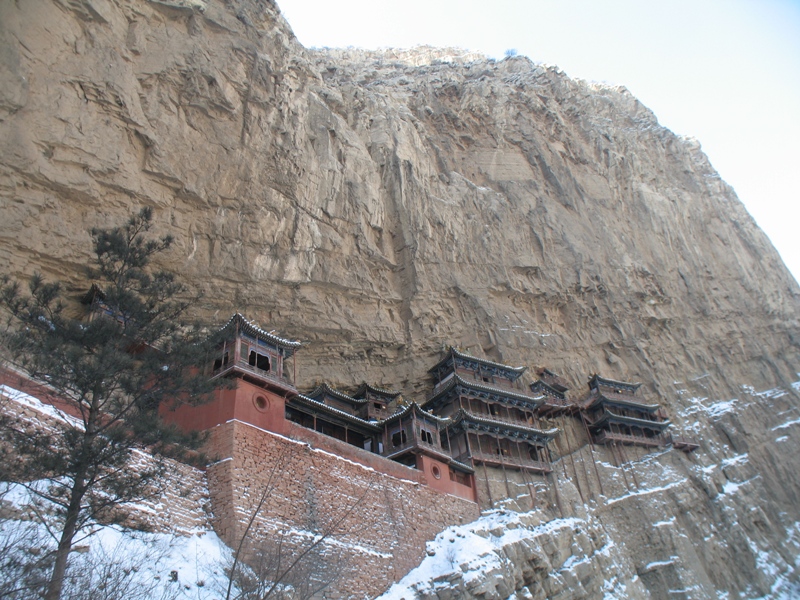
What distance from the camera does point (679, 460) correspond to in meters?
31.9

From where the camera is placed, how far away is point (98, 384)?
10000 mm

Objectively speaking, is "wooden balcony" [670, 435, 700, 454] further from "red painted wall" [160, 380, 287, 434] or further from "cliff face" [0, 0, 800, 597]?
"red painted wall" [160, 380, 287, 434]

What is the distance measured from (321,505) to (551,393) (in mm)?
18159

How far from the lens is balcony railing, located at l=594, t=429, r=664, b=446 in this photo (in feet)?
104

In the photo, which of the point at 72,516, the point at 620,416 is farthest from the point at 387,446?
the point at 72,516

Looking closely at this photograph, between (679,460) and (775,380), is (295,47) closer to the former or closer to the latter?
(679,460)

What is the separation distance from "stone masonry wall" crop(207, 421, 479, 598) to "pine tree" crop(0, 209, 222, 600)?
3990mm

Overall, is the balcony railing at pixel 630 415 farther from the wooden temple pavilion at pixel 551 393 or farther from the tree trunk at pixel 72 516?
the tree trunk at pixel 72 516

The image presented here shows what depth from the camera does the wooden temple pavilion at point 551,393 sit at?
30922mm

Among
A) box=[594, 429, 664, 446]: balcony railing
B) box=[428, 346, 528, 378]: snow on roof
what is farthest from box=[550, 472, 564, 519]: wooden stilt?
box=[594, 429, 664, 446]: balcony railing

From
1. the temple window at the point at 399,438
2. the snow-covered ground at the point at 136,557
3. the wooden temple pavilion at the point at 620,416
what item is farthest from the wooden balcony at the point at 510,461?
the snow-covered ground at the point at 136,557

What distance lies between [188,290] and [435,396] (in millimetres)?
12076

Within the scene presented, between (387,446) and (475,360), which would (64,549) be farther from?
(475,360)

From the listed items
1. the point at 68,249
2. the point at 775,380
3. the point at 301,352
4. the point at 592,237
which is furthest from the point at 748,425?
the point at 68,249
